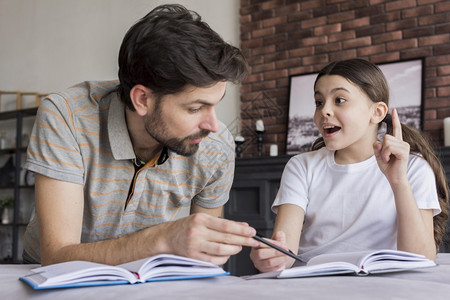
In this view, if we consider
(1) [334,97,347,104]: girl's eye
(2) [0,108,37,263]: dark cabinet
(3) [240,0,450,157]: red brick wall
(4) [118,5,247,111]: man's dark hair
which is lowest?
(2) [0,108,37,263]: dark cabinet

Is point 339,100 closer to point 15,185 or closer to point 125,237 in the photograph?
point 125,237

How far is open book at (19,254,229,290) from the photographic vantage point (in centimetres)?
88

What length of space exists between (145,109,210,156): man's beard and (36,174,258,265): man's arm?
23cm

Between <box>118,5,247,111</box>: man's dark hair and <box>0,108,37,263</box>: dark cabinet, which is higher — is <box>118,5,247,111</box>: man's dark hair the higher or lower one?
the higher one

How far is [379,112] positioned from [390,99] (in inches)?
80.3

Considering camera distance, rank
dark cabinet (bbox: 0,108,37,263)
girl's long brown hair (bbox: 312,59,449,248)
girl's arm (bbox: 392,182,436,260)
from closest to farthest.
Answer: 1. girl's arm (bbox: 392,182,436,260)
2. girl's long brown hair (bbox: 312,59,449,248)
3. dark cabinet (bbox: 0,108,37,263)

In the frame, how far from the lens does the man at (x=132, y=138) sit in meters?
1.30

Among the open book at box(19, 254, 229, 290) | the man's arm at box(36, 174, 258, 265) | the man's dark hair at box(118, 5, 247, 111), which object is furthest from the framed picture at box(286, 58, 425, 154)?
the open book at box(19, 254, 229, 290)

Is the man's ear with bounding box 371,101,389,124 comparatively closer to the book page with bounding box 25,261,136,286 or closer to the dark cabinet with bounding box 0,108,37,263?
the book page with bounding box 25,261,136,286

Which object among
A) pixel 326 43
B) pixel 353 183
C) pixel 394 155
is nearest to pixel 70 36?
pixel 326 43

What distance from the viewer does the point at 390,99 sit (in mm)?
3730

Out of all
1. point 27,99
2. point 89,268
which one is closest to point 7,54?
point 27,99

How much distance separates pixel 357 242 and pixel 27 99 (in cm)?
475

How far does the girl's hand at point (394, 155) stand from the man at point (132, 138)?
1.44ft
